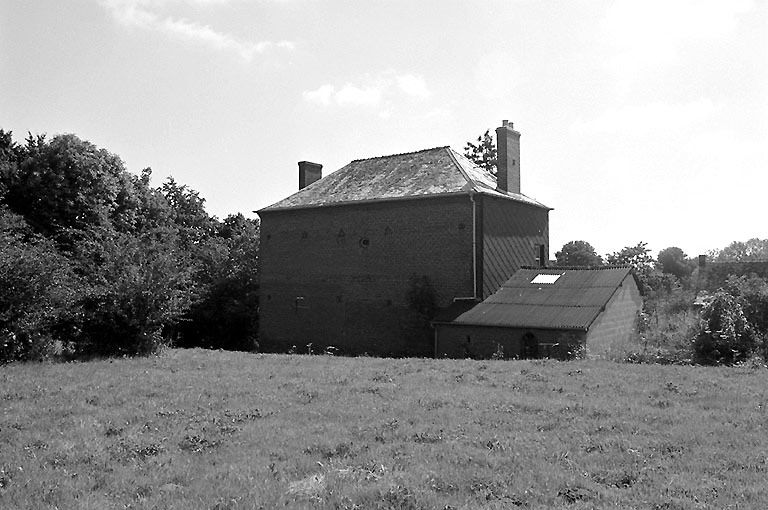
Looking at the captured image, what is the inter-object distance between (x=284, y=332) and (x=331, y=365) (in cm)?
1401

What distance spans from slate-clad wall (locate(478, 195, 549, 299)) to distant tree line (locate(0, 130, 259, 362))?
13.0 meters

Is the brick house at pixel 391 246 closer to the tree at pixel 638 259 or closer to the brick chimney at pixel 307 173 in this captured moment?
the brick chimney at pixel 307 173

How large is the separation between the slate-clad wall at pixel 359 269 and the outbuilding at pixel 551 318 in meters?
2.28

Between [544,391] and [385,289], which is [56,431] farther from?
[385,289]

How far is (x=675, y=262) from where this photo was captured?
105 meters

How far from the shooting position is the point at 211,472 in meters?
8.51

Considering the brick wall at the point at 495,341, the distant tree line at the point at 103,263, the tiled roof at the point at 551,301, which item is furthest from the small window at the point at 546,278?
the distant tree line at the point at 103,263

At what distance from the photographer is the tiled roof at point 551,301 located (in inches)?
889

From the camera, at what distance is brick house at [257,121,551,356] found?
89.0 feet

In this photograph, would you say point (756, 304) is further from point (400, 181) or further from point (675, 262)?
point (675, 262)

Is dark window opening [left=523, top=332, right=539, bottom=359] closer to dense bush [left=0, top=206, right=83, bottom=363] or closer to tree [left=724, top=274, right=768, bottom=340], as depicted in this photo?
tree [left=724, top=274, right=768, bottom=340]

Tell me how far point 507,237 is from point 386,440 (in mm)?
19835

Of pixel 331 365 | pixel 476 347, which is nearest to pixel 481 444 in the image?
pixel 331 365

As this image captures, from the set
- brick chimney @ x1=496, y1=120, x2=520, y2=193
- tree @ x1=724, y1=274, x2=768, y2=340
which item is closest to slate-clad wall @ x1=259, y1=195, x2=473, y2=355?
brick chimney @ x1=496, y1=120, x2=520, y2=193
